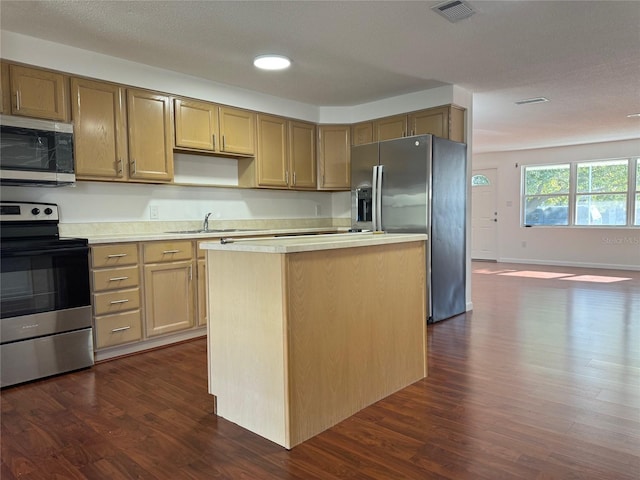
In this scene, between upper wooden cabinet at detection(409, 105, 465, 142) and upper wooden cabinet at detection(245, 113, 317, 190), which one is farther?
upper wooden cabinet at detection(245, 113, 317, 190)

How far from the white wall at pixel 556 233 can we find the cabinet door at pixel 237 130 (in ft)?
20.7

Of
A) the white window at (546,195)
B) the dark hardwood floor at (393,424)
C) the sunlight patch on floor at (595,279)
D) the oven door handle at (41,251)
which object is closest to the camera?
the dark hardwood floor at (393,424)

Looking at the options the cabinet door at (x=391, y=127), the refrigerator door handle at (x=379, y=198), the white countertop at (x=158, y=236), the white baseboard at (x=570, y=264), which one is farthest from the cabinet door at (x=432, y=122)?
the white baseboard at (x=570, y=264)

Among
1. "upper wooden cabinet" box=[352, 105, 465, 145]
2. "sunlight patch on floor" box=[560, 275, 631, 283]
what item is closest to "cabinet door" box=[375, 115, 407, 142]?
"upper wooden cabinet" box=[352, 105, 465, 145]

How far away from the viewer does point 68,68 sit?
10.7 feet

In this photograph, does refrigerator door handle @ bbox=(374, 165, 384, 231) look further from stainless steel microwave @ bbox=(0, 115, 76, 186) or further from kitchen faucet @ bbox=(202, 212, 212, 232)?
stainless steel microwave @ bbox=(0, 115, 76, 186)

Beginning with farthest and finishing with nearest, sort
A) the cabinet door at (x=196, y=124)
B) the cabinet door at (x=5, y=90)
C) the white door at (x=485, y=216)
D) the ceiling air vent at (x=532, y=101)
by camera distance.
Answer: the white door at (x=485, y=216)
the ceiling air vent at (x=532, y=101)
the cabinet door at (x=196, y=124)
the cabinet door at (x=5, y=90)

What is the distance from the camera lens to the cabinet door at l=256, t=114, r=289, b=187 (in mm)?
4641

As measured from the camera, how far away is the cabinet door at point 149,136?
3.62m

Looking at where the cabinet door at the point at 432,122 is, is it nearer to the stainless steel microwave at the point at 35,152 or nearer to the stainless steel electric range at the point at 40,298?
the stainless steel microwave at the point at 35,152

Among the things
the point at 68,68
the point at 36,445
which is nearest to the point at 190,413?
the point at 36,445

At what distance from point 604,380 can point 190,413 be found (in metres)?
2.52

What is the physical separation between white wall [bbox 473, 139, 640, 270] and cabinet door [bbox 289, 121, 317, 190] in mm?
5373

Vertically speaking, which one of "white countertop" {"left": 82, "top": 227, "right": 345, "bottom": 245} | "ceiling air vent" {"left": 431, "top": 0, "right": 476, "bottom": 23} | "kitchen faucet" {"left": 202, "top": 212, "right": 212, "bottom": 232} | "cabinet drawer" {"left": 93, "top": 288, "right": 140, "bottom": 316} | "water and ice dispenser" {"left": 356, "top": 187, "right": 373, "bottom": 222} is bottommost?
"cabinet drawer" {"left": 93, "top": 288, "right": 140, "bottom": 316}
